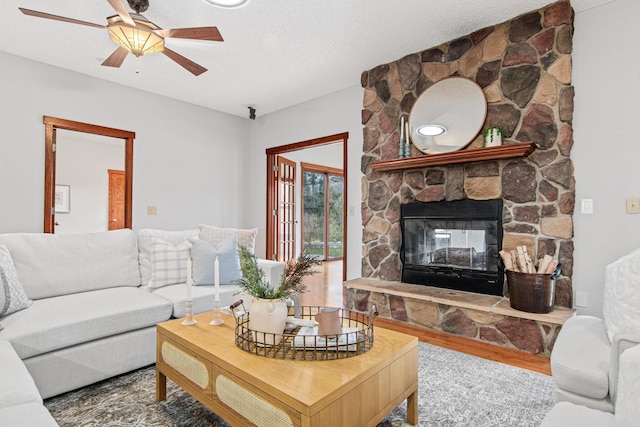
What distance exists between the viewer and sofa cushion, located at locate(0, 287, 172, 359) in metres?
1.86

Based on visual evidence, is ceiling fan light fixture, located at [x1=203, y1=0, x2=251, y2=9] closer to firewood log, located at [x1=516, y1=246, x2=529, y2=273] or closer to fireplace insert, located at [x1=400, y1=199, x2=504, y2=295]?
fireplace insert, located at [x1=400, y1=199, x2=504, y2=295]

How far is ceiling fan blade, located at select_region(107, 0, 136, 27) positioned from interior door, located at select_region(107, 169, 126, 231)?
5351mm

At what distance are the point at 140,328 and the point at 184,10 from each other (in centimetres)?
239

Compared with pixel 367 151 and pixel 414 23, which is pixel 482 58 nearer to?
pixel 414 23

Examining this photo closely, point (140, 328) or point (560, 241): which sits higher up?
point (560, 241)

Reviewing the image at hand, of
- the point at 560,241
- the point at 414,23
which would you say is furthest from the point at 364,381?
the point at 414,23

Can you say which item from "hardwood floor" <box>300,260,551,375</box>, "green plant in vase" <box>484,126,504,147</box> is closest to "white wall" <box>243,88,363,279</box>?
"hardwood floor" <box>300,260,551,375</box>

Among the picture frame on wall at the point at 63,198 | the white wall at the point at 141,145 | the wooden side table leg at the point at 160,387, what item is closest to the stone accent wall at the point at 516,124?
the wooden side table leg at the point at 160,387

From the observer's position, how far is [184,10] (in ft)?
8.80

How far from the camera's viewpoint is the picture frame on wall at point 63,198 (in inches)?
243

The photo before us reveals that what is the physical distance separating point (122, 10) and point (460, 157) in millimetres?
2724

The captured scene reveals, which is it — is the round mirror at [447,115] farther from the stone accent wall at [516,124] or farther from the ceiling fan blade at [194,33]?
the ceiling fan blade at [194,33]

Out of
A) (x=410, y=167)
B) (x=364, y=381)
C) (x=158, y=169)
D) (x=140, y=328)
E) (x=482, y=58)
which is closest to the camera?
(x=364, y=381)

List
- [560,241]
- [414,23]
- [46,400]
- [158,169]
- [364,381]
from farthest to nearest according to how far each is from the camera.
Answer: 1. [158,169]
2. [414,23]
3. [560,241]
4. [46,400]
5. [364,381]
